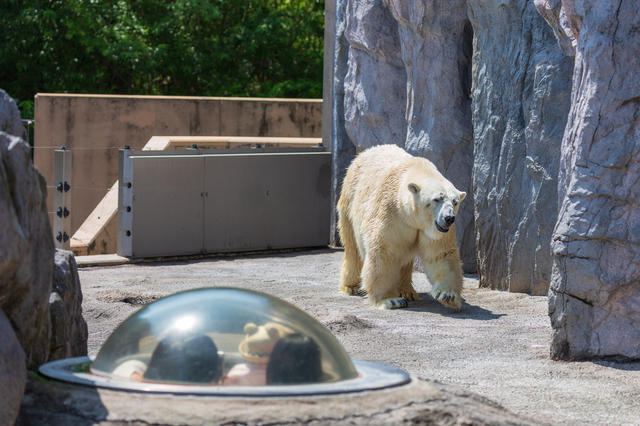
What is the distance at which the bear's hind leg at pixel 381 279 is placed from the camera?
7.11m

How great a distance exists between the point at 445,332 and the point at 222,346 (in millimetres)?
3849

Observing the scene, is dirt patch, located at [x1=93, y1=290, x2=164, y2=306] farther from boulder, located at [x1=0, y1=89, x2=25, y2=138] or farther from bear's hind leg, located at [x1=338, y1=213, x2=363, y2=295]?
boulder, located at [x1=0, y1=89, x2=25, y2=138]

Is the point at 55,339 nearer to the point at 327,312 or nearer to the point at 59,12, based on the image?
the point at 327,312

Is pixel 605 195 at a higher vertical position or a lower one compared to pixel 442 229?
higher

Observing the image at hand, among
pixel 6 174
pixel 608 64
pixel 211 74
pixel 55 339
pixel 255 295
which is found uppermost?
pixel 211 74

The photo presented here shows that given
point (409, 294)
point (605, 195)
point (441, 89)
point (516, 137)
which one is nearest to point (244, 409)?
point (605, 195)

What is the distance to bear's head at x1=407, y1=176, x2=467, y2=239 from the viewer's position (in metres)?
6.57

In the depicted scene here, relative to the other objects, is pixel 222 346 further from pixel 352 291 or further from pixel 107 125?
pixel 107 125

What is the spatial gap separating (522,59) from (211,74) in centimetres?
1300

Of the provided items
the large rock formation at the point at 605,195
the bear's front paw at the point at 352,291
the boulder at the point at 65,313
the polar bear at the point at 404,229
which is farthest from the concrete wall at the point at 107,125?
the large rock formation at the point at 605,195

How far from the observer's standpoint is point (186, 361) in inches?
98.3

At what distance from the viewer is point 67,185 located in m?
9.56

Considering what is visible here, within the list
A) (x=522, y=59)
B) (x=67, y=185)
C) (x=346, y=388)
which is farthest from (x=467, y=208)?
(x=346, y=388)

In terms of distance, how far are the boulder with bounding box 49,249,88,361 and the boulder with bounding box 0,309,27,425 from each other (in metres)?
1.07
